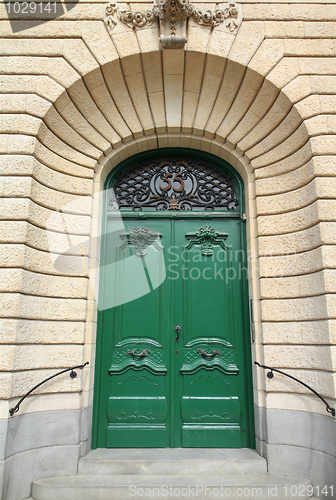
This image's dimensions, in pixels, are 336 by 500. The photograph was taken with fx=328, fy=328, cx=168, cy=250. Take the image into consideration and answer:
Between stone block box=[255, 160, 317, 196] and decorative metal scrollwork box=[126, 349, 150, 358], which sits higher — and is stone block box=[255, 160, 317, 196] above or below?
above

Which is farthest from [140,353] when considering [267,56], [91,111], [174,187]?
[267,56]

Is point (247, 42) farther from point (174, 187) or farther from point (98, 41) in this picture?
point (174, 187)

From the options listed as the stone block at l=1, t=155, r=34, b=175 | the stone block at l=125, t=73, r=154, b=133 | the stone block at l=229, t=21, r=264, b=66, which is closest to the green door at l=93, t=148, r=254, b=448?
the stone block at l=125, t=73, r=154, b=133

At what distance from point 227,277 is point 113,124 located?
278cm

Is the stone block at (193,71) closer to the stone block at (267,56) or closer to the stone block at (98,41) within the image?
the stone block at (267,56)

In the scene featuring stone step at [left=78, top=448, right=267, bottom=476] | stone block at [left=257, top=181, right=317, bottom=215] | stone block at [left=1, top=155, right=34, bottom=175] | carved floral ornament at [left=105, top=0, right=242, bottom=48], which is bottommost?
stone step at [left=78, top=448, right=267, bottom=476]

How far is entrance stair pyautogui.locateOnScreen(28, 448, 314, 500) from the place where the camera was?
11.2 ft

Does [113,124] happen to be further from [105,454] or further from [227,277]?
[105,454]

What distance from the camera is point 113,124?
4.81 metres

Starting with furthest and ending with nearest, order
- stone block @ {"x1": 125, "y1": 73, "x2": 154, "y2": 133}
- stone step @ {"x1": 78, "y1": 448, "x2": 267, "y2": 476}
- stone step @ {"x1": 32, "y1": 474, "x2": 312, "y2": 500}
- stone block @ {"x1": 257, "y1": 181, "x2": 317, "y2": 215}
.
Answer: stone block @ {"x1": 125, "y1": 73, "x2": 154, "y2": 133}
stone block @ {"x1": 257, "y1": 181, "x2": 317, "y2": 215}
stone step @ {"x1": 78, "y1": 448, "x2": 267, "y2": 476}
stone step @ {"x1": 32, "y1": 474, "x2": 312, "y2": 500}

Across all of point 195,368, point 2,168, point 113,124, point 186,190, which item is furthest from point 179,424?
point 113,124

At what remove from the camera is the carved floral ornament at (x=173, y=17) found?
4.46m

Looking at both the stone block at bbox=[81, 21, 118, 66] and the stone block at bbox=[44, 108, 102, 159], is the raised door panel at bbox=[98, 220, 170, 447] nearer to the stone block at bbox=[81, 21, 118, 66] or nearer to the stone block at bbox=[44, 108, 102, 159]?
the stone block at bbox=[44, 108, 102, 159]

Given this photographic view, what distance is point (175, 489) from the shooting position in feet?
11.3
